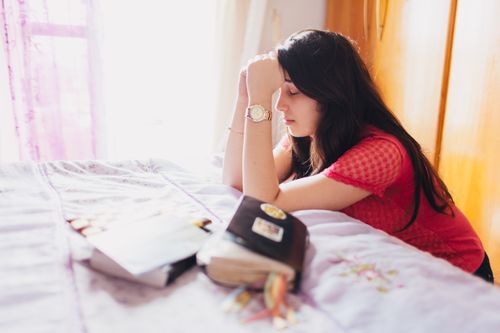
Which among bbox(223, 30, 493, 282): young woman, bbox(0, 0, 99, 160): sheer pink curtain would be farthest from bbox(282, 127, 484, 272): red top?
bbox(0, 0, 99, 160): sheer pink curtain

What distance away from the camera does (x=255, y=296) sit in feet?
1.83

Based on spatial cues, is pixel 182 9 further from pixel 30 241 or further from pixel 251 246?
pixel 251 246

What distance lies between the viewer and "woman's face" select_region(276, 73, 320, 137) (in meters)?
1.03

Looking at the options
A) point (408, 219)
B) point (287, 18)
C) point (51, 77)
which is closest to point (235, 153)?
A: point (408, 219)

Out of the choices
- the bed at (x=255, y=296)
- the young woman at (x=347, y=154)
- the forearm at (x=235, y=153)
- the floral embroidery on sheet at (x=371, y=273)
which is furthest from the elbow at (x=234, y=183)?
the floral embroidery on sheet at (x=371, y=273)

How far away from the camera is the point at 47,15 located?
1.94 metres

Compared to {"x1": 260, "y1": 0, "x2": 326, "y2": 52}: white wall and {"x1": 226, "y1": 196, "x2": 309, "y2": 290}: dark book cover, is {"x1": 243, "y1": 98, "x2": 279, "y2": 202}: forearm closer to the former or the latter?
{"x1": 226, "y1": 196, "x2": 309, "y2": 290}: dark book cover

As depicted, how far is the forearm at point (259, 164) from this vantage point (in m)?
0.94

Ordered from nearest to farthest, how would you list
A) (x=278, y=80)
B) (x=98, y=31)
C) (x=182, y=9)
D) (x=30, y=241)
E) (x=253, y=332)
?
(x=253, y=332)
(x=30, y=241)
(x=278, y=80)
(x=98, y=31)
(x=182, y=9)

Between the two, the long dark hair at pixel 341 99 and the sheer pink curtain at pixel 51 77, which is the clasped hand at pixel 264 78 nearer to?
the long dark hair at pixel 341 99

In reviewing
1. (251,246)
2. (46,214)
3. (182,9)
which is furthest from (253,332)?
(182,9)

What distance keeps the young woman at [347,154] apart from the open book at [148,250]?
0.29 m

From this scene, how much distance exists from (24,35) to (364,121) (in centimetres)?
167

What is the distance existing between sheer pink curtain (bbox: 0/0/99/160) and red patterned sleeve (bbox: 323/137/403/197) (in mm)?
1621
